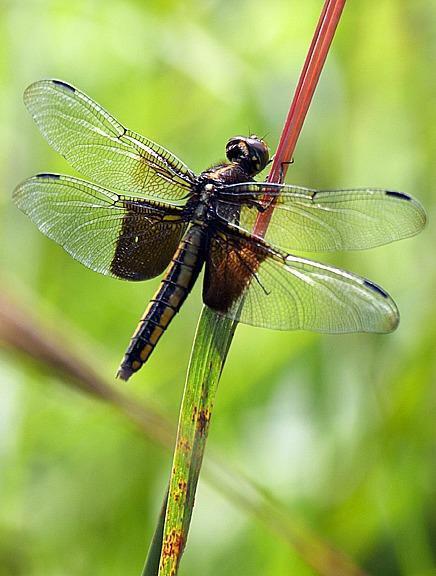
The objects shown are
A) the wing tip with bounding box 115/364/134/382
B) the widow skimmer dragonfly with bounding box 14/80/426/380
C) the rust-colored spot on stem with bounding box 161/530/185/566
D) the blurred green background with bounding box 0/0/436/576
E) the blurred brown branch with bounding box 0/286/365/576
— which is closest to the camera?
the rust-colored spot on stem with bounding box 161/530/185/566

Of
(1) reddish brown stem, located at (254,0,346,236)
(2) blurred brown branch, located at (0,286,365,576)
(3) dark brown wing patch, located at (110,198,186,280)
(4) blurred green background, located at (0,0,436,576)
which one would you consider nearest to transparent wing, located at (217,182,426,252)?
(3) dark brown wing patch, located at (110,198,186,280)

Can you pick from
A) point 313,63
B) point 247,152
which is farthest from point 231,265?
point 313,63

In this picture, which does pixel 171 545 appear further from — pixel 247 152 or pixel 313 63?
pixel 247 152

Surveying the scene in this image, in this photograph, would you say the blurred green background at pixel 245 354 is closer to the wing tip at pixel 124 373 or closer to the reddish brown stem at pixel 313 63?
the wing tip at pixel 124 373

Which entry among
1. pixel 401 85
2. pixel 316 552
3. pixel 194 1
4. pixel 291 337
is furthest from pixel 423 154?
pixel 316 552

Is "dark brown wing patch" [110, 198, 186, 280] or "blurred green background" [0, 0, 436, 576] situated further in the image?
"blurred green background" [0, 0, 436, 576]

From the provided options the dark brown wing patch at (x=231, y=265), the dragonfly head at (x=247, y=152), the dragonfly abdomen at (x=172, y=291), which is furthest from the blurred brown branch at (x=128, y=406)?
the dragonfly head at (x=247, y=152)

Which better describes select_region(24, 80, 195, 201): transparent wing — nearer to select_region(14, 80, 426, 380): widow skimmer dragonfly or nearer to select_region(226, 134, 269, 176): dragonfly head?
select_region(14, 80, 426, 380): widow skimmer dragonfly
